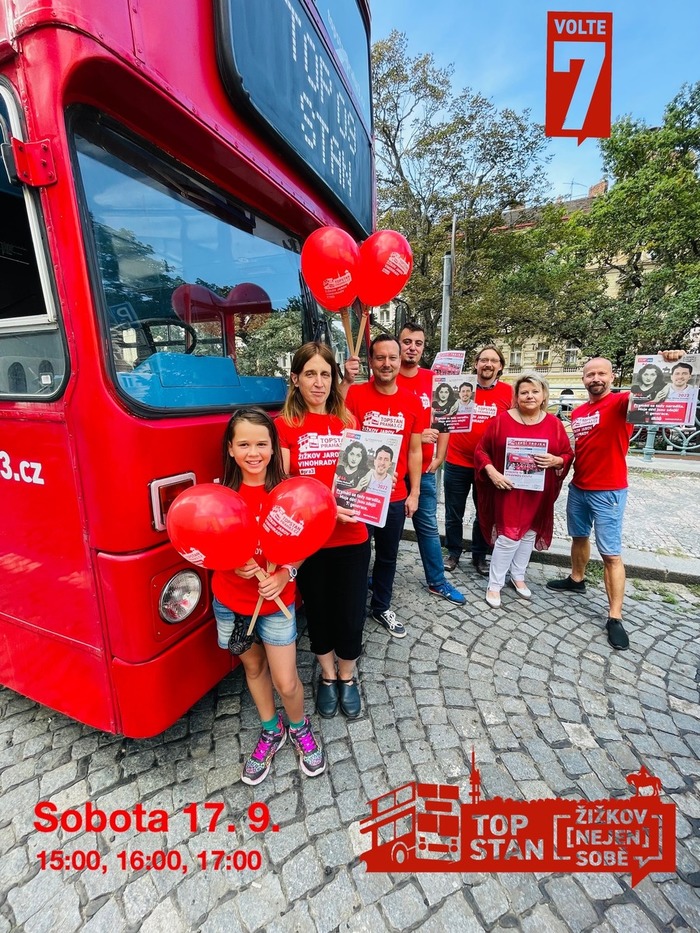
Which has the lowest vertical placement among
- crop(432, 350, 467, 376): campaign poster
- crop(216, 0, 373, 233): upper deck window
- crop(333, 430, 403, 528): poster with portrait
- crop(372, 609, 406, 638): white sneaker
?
crop(372, 609, 406, 638): white sneaker

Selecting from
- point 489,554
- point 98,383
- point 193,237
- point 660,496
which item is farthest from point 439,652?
point 660,496

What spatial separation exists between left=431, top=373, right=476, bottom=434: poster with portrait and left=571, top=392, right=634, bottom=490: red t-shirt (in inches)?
35.5

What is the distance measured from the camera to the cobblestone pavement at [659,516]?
4.70 meters

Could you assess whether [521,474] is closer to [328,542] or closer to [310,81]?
[328,542]

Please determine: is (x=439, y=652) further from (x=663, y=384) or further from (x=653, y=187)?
(x=653, y=187)

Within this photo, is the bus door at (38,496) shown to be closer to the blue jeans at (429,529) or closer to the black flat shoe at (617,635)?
the blue jeans at (429,529)

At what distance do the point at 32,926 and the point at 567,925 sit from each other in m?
1.88

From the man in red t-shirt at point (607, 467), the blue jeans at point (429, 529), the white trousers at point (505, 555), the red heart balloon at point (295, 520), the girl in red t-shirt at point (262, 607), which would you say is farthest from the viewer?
the white trousers at point (505, 555)

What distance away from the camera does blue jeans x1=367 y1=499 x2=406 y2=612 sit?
288 centimetres

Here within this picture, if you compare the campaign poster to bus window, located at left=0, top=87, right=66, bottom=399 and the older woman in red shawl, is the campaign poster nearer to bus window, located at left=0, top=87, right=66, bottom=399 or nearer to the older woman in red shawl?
the older woman in red shawl

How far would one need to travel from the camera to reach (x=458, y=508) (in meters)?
4.16

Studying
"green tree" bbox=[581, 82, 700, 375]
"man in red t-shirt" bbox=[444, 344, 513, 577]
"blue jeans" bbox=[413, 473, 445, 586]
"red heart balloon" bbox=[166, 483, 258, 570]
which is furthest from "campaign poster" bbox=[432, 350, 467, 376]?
"green tree" bbox=[581, 82, 700, 375]

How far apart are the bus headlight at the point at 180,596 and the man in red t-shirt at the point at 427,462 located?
1924 mm

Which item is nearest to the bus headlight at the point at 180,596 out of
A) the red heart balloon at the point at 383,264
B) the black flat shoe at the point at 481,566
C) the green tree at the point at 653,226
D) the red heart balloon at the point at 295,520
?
the red heart balloon at the point at 295,520
